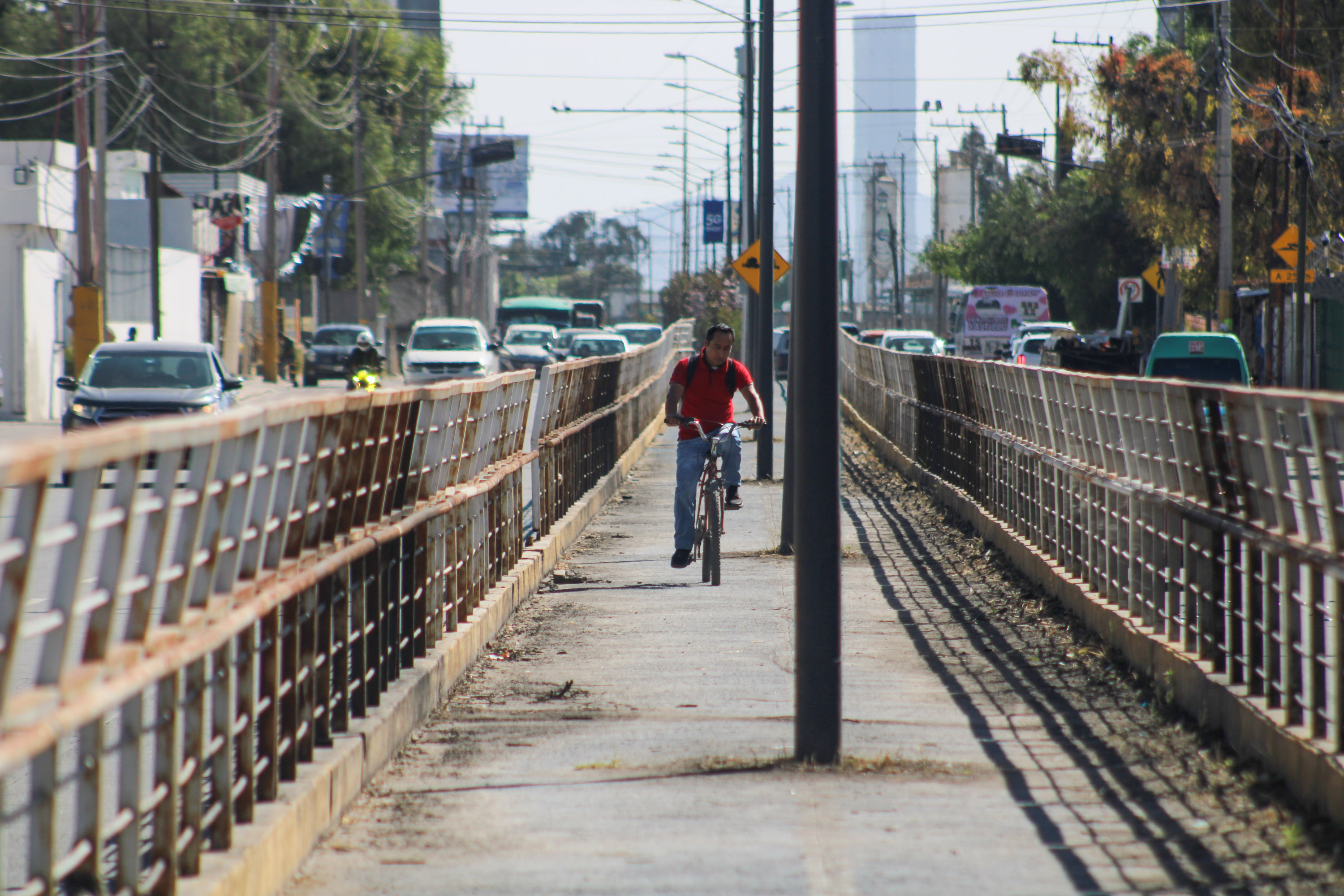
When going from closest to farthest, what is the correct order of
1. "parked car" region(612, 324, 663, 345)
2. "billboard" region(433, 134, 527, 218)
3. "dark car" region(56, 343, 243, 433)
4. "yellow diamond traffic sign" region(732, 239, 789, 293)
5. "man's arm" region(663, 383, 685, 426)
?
"man's arm" region(663, 383, 685, 426)
"dark car" region(56, 343, 243, 433)
"yellow diamond traffic sign" region(732, 239, 789, 293)
"parked car" region(612, 324, 663, 345)
"billboard" region(433, 134, 527, 218)

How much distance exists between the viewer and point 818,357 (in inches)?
259

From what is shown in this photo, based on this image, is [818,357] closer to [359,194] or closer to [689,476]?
[689,476]

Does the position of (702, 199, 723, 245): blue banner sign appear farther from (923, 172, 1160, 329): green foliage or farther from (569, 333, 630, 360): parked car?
(569, 333, 630, 360): parked car

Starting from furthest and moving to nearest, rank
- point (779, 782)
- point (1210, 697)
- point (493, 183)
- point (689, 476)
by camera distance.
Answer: point (493, 183), point (689, 476), point (1210, 697), point (779, 782)

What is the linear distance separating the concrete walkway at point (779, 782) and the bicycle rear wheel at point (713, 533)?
119cm

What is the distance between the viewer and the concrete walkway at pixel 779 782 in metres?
4.93

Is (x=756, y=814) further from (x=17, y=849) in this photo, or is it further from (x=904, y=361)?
(x=904, y=361)

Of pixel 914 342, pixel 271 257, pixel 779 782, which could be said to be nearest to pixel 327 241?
pixel 271 257

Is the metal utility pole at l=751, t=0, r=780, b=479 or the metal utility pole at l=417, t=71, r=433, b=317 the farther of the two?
the metal utility pole at l=417, t=71, r=433, b=317

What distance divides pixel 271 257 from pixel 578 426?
36.5 m

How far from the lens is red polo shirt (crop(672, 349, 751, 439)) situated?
12.0 metres

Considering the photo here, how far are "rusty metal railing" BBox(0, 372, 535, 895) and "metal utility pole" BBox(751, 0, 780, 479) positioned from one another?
1220 centimetres

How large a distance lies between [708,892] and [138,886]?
1649 mm

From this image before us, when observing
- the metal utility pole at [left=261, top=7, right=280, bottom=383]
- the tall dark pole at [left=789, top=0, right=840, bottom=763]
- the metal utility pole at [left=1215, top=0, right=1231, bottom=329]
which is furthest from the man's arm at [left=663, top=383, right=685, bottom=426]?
the metal utility pole at [left=261, top=7, right=280, bottom=383]
